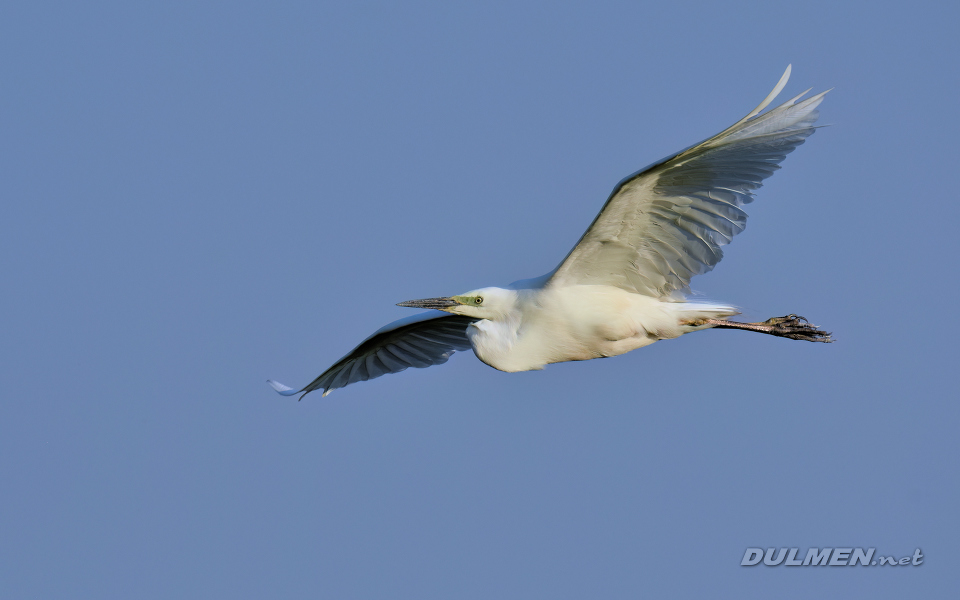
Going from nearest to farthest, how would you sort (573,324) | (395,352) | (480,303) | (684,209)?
(684,209), (573,324), (480,303), (395,352)

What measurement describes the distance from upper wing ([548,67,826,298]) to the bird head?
565 millimetres

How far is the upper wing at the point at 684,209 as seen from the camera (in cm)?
782

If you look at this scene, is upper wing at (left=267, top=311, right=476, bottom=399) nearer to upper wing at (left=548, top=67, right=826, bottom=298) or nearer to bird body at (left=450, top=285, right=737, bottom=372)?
bird body at (left=450, top=285, right=737, bottom=372)

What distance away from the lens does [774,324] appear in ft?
32.0

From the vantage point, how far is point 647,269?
9.05 meters

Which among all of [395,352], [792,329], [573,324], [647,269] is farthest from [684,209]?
[395,352]

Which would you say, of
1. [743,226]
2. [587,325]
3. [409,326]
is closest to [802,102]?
[743,226]

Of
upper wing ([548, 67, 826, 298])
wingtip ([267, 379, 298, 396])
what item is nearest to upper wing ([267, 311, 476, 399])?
wingtip ([267, 379, 298, 396])

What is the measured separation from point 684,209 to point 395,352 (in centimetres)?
433

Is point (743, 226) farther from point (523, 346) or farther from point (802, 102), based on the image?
point (523, 346)

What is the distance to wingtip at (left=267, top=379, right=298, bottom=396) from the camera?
37.7ft

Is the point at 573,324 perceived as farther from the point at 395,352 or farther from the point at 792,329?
the point at 395,352

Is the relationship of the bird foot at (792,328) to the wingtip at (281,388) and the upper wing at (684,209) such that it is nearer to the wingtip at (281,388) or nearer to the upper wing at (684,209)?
the upper wing at (684,209)

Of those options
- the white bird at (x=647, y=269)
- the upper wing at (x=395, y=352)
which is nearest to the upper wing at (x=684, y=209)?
the white bird at (x=647, y=269)
